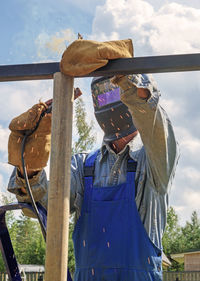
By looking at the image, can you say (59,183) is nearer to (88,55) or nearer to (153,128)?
(88,55)

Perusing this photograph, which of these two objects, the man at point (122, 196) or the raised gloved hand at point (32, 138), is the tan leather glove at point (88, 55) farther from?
the man at point (122, 196)

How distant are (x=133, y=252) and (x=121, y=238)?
0.39 ft

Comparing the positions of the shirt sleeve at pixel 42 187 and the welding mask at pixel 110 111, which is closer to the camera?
the shirt sleeve at pixel 42 187

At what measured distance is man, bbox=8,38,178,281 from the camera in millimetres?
2740

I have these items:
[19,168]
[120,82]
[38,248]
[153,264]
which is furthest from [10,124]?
[38,248]

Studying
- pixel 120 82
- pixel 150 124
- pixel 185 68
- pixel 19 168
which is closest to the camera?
pixel 185 68

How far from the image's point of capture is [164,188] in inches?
114

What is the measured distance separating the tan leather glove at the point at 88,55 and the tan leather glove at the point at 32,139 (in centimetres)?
39

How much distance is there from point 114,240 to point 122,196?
0.30 m

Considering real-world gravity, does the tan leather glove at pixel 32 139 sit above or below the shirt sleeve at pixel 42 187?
above

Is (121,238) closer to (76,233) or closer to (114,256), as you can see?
(114,256)

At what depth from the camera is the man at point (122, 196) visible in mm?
2740

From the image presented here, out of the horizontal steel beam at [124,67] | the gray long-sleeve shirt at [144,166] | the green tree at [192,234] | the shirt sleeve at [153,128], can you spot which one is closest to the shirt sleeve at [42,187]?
the gray long-sleeve shirt at [144,166]

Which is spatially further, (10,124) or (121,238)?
(121,238)
